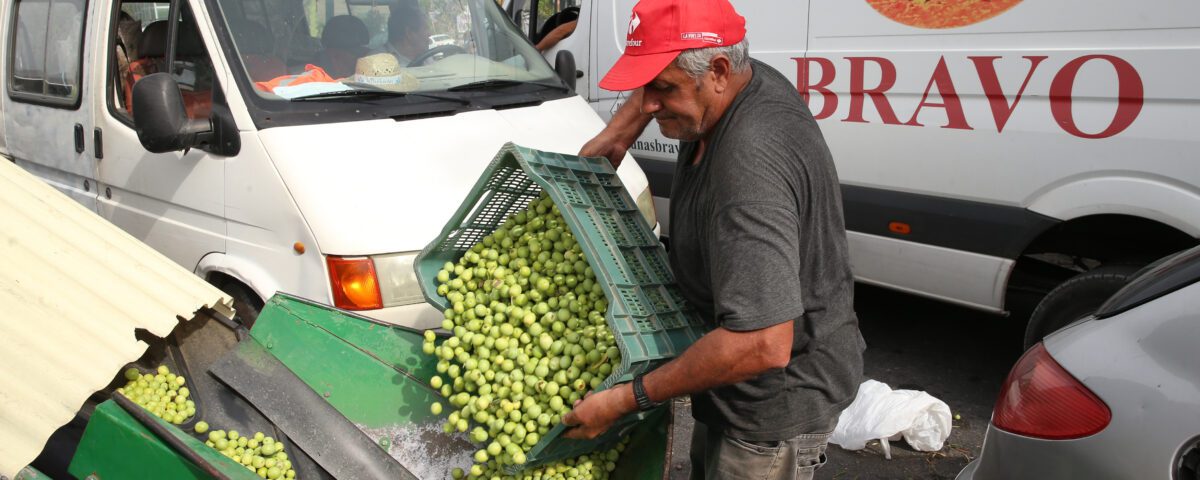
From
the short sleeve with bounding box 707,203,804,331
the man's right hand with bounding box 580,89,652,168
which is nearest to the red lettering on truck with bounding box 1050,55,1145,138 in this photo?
the man's right hand with bounding box 580,89,652,168

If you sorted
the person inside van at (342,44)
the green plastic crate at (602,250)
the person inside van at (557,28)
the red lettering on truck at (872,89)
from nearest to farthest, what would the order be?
the green plastic crate at (602,250)
the person inside van at (342,44)
the red lettering on truck at (872,89)
the person inside van at (557,28)

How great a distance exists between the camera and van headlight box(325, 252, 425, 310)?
343 cm

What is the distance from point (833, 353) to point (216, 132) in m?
2.92

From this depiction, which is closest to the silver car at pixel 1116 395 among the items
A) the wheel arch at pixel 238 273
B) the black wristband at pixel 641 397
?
the black wristband at pixel 641 397

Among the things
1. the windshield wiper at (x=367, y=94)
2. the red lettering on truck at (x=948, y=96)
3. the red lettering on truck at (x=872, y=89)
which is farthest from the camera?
the red lettering on truck at (x=872, y=89)

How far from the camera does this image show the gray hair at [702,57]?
2.04 metres

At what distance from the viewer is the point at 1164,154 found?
146 inches

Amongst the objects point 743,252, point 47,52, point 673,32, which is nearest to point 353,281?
point 673,32

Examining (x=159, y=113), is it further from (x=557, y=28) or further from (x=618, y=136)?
(x=557, y=28)

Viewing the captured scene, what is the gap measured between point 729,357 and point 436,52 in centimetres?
312

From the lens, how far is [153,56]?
4.57 meters

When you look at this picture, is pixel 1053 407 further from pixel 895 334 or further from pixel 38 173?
pixel 38 173

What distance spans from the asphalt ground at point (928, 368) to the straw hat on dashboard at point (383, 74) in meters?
2.26

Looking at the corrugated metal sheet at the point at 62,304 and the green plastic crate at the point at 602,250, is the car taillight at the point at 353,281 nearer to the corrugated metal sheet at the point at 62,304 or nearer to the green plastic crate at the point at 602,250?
the corrugated metal sheet at the point at 62,304
